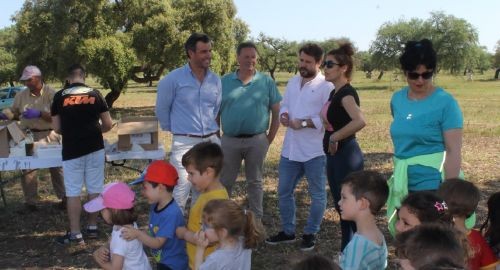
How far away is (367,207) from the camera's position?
2674mm

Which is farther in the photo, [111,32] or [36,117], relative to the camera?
[111,32]

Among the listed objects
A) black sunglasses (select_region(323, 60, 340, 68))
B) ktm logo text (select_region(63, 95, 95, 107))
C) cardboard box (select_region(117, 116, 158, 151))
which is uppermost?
black sunglasses (select_region(323, 60, 340, 68))

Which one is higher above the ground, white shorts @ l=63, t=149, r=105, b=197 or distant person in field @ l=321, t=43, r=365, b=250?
distant person in field @ l=321, t=43, r=365, b=250

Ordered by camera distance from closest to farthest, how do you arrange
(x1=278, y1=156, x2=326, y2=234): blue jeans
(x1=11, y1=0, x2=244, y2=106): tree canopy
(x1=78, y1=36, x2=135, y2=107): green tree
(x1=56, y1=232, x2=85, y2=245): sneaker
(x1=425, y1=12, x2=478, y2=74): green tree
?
1. (x1=278, y1=156, x2=326, y2=234): blue jeans
2. (x1=56, y1=232, x2=85, y2=245): sneaker
3. (x1=78, y1=36, x2=135, y2=107): green tree
4. (x1=11, y1=0, x2=244, y2=106): tree canopy
5. (x1=425, y1=12, x2=478, y2=74): green tree

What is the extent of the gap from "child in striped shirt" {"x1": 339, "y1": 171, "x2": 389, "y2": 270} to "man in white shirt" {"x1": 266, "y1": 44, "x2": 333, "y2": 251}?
162cm

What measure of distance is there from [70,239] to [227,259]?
9.11 ft

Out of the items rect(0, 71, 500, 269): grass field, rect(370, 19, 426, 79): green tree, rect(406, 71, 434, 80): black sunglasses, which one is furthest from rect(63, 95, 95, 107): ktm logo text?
rect(370, 19, 426, 79): green tree

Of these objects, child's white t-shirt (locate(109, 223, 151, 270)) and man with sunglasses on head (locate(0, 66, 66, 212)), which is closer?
child's white t-shirt (locate(109, 223, 151, 270))

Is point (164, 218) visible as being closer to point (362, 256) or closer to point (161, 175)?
point (161, 175)

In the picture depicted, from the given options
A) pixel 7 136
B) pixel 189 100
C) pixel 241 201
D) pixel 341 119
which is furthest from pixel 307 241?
pixel 7 136

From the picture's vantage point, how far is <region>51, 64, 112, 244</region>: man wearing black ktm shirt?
15.3 feet

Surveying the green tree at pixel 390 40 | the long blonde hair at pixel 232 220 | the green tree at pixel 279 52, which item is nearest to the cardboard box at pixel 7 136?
the long blonde hair at pixel 232 220

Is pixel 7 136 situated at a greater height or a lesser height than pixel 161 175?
lesser

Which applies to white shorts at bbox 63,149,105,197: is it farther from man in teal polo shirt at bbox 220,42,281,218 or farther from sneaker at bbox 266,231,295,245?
sneaker at bbox 266,231,295,245
